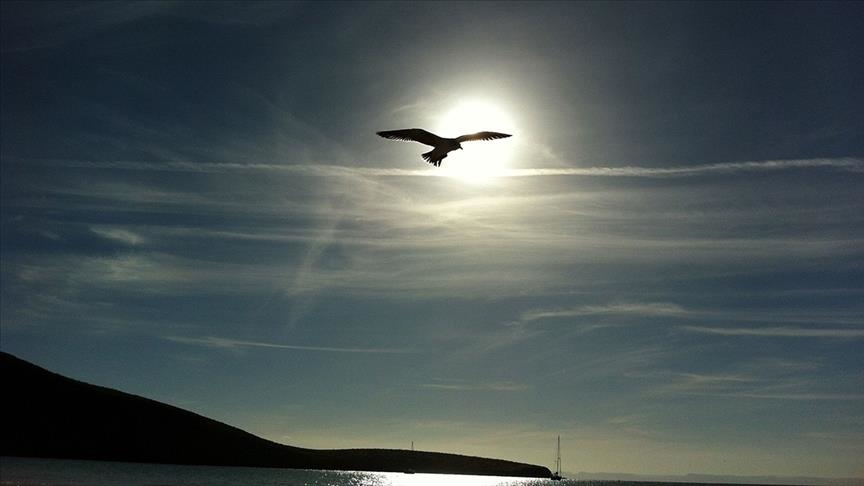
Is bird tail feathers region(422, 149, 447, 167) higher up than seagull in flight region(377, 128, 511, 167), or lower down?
lower down

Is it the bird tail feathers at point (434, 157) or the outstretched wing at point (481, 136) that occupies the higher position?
the outstretched wing at point (481, 136)

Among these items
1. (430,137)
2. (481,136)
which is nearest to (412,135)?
(430,137)

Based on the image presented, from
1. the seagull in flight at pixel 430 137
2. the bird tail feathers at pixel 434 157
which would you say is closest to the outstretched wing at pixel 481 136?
the seagull in flight at pixel 430 137

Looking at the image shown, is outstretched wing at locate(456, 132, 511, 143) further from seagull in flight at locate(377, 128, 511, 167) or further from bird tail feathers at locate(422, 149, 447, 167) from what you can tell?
bird tail feathers at locate(422, 149, 447, 167)

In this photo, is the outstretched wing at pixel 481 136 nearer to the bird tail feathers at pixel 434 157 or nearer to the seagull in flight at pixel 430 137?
the seagull in flight at pixel 430 137

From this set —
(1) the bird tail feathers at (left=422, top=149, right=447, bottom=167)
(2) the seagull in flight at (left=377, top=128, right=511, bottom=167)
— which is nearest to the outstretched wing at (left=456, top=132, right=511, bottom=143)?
(2) the seagull in flight at (left=377, top=128, right=511, bottom=167)

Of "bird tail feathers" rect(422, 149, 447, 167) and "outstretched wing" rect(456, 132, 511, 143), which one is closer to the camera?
"bird tail feathers" rect(422, 149, 447, 167)

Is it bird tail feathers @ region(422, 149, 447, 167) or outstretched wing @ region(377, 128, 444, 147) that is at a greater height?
outstretched wing @ region(377, 128, 444, 147)

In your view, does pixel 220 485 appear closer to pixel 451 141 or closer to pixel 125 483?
pixel 125 483

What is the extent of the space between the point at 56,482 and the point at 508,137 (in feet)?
300

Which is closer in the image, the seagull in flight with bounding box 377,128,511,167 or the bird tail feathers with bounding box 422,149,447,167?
the bird tail feathers with bounding box 422,149,447,167

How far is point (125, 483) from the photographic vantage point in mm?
121125

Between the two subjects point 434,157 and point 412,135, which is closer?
point 434,157

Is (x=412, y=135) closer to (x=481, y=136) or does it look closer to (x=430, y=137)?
(x=430, y=137)
